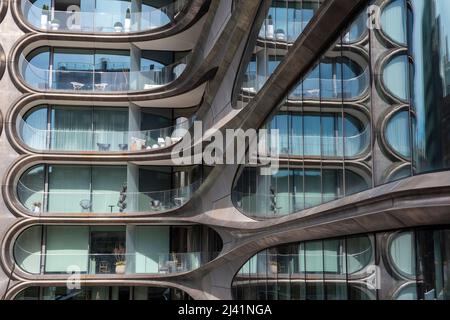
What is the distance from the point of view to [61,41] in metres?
31.8

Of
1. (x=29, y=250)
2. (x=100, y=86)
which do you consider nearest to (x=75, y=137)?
(x=100, y=86)

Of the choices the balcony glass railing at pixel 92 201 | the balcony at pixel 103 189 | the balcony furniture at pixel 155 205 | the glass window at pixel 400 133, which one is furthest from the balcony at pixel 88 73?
the glass window at pixel 400 133

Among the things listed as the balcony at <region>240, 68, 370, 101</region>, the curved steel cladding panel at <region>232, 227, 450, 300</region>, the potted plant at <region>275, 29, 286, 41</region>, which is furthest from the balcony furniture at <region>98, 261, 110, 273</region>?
the potted plant at <region>275, 29, 286, 41</region>

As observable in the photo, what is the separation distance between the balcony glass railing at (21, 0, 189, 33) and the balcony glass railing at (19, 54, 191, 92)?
227 centimetres

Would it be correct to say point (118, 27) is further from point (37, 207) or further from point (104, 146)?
point (37, 207)

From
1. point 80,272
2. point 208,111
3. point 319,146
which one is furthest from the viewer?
point 80,272

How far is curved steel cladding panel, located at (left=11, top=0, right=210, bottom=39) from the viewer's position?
31312mm

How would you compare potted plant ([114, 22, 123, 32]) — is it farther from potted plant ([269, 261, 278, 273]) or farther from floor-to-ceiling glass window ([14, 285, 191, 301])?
potted plant ([269, 261, 278, 273])

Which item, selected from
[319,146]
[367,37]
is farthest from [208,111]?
[367,37]

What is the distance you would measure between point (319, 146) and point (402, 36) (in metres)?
3.92

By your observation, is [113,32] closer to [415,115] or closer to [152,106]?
[152,106]

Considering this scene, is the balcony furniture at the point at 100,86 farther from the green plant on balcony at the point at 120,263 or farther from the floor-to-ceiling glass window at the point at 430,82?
the floor-to-ceiling glass window at the point at 430,82

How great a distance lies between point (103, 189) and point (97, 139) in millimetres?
2767

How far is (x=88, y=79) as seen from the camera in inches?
1242
